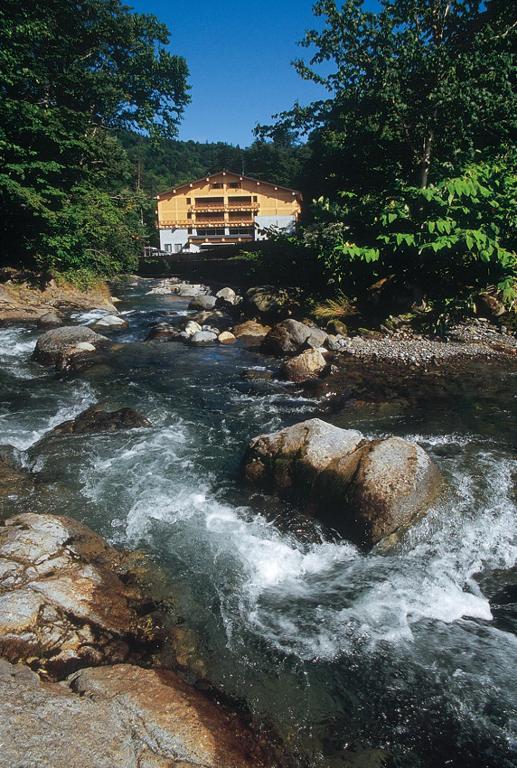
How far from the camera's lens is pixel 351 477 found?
19.0 feet

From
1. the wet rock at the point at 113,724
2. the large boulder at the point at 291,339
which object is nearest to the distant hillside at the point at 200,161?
the large boulder at the point at 291,339

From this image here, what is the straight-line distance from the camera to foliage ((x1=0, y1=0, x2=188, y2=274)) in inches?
682

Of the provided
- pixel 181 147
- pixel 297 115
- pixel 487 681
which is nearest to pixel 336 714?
pixel 487 681

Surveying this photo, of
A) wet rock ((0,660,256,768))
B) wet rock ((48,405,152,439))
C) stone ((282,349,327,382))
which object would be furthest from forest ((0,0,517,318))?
wet rock ((0,660,256,768))

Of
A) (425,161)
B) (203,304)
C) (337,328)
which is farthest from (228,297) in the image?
(425,161)

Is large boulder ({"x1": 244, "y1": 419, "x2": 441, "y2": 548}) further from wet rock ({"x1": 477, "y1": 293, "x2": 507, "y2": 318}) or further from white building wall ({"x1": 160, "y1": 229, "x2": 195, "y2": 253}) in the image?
white building wall ({"x1": 160, "y1": 229, "x2": 195, "y2": 253})

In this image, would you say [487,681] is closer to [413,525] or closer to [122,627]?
[413,525]

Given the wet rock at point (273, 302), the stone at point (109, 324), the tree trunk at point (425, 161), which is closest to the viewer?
the tree trunk at point (425, 161)

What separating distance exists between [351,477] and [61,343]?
1096 cm

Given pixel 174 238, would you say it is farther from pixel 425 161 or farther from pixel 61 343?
pixel 61 343

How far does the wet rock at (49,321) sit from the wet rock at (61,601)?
14.0 meters

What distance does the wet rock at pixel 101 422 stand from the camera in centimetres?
859

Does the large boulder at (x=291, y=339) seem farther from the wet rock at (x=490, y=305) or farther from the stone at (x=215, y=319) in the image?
the wet rock at (x=490, y=305)

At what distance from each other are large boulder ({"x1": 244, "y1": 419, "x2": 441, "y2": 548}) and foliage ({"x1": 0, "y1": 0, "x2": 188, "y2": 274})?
16.6m
